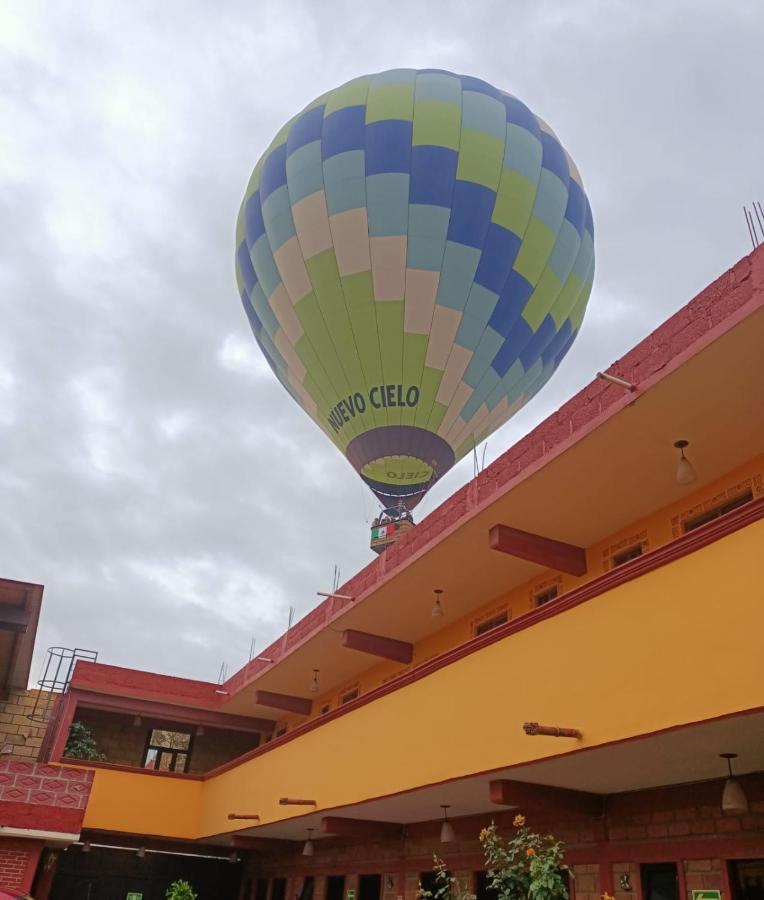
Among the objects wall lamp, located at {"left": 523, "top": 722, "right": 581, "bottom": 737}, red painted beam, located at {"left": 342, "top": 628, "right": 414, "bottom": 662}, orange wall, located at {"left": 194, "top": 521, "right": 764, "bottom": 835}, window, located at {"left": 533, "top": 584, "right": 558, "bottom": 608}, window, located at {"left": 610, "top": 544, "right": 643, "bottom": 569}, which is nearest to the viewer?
orange wall, located at {"left": 194, "top": 521, "right": 764, "bottom": 835}

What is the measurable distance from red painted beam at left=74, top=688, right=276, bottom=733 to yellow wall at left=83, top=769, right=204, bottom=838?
281 centimetres

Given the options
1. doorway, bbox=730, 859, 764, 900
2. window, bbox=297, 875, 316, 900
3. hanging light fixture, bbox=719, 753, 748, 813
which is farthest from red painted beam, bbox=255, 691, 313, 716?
hanging light fixture, bbox=719, 753, 748, 813

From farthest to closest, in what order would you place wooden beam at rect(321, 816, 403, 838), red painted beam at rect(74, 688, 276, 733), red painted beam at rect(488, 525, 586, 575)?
red painted beam at rect(74, 688, 276, 733), wooden beam at rect(321, 816, 403, 838), red painted beam at rect(488, 525, 586, 575)

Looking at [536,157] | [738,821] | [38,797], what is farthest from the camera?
[536,157]

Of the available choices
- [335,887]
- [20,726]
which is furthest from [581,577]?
[20,726]

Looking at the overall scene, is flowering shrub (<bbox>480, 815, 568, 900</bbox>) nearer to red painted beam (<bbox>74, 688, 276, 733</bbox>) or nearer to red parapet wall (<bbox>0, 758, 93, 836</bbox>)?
red parapet wall (<bbox>0, 758, 93, 836</bbox>)

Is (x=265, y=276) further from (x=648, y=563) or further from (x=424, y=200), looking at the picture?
(x=648, y=563)

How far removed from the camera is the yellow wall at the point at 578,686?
20.8 ft

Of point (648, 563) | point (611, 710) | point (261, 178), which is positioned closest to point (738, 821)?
point (611, 710)

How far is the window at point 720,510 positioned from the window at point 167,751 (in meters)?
17.5

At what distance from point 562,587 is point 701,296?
18.7 feet

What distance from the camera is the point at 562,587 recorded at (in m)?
12.9

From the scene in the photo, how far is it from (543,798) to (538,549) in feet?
11.9

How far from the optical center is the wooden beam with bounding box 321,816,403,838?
1389cm
